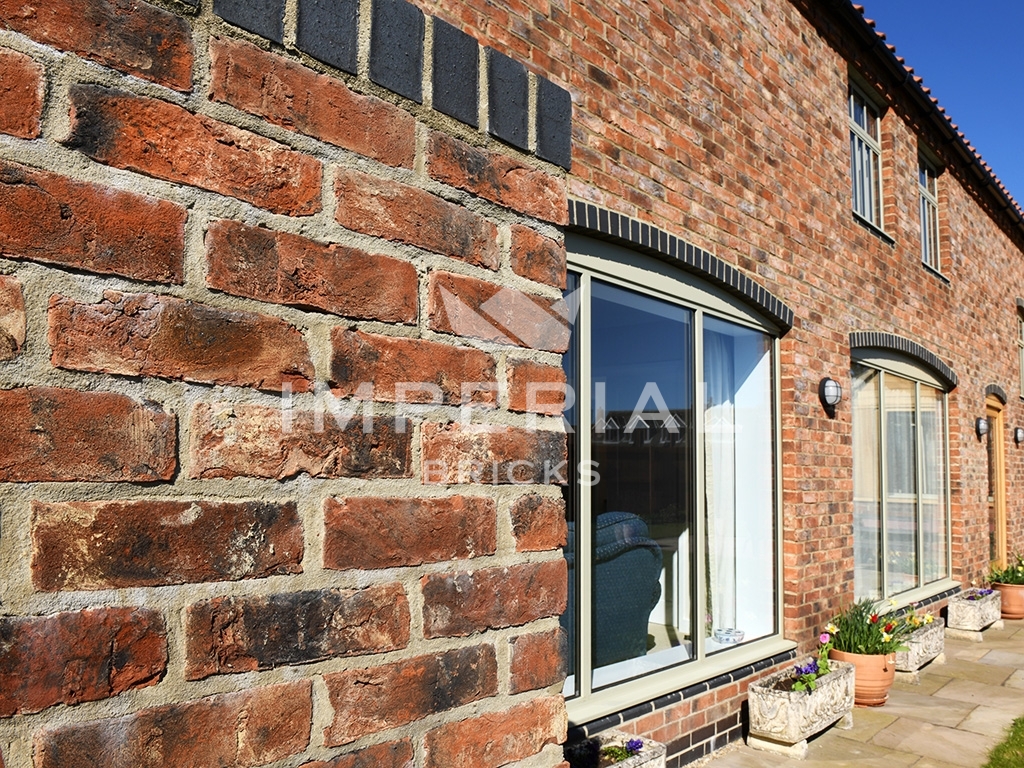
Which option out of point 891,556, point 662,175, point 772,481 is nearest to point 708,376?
point 772,481

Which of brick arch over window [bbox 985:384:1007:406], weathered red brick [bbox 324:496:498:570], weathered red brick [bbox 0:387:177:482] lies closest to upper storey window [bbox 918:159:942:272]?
brick arch over window [bbox 985:384:1007:406]

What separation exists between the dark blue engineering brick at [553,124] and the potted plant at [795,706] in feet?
14.5

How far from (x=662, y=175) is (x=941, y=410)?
6.57m

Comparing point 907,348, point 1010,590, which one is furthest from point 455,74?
point 1010,590

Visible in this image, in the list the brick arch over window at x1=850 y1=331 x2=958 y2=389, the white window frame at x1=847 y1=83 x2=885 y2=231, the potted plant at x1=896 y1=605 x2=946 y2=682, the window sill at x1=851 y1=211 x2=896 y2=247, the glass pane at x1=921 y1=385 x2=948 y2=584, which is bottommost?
the potted plant at x1=896 y1=605 x2=946 y2=682

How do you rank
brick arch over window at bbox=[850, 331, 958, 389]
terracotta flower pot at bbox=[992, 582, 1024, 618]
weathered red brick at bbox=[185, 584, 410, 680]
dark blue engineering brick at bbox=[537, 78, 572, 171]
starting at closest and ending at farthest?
weathered red brick at bbox=[185, 584, 410, 680]
dark blue engineering brick at bbox=[537, 78, 572, 171]
brick arch over window at bbox=[850, 331, 958, 389]
terracotta flower pot at bbox=[992, 582, 1024, 618]

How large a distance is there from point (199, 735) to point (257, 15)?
0.72 m

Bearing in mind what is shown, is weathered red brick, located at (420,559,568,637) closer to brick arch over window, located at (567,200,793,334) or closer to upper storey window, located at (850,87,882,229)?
brick arch over window, located at (567,200,793,334)

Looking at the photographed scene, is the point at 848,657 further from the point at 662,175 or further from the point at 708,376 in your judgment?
the point at 662,175

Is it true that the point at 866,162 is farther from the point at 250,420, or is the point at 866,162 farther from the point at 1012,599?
the point at 250,420

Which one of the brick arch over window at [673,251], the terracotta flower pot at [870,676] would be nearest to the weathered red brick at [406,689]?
the brick arch over window at [673,251]

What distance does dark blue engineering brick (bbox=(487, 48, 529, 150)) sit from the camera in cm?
112

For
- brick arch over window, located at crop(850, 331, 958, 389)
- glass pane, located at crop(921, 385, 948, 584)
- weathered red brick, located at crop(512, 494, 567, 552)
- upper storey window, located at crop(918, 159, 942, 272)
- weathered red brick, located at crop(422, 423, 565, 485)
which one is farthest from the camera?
upper storey window, located at crop(918, 159, 942, 272)

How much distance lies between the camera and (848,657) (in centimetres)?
574
